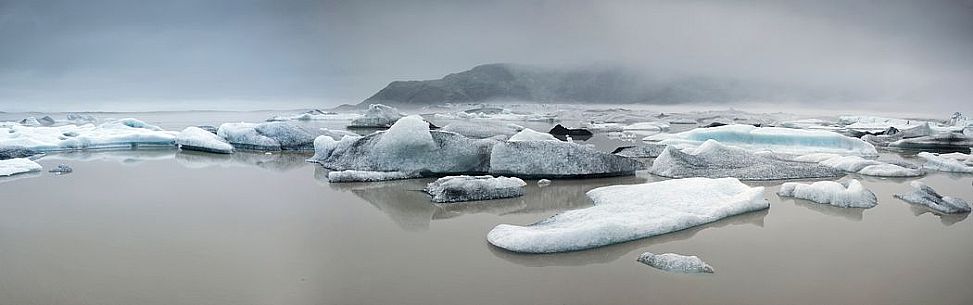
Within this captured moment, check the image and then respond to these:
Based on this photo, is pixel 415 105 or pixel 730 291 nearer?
pixel 730 291

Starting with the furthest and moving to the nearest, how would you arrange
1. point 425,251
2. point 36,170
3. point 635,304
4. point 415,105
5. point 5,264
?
point 415,105
point 36,170
point 425,251
point 5,264
point 635,304

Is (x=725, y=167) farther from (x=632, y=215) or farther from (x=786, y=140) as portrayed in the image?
(x=786, y=140)

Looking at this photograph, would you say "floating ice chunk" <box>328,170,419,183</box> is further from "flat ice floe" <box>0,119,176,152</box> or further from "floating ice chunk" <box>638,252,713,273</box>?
"flat ice floe" <box>0,119,176,152</box>

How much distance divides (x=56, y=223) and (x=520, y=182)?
2161mm

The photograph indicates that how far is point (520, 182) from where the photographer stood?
3.26 meters

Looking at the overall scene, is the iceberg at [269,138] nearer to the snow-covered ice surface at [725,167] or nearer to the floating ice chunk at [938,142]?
the snow-covered ice surface at [725,167]

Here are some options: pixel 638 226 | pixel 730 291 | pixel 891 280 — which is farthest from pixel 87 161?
pixel 891 280

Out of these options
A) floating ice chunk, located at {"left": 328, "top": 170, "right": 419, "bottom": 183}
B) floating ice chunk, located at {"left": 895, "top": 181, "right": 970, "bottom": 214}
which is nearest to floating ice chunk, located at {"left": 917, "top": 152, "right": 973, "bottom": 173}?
floating ice chunk, located at {"left": 895, "top": 181, "right": 970, "bottom": 214}

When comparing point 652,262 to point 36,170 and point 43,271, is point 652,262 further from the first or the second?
point 36,170

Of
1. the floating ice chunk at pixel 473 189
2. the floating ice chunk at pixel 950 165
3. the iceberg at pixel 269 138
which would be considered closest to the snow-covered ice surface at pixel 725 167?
the floating ice chunk at pixel 950 165

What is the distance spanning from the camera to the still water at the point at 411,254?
1510 millimetres

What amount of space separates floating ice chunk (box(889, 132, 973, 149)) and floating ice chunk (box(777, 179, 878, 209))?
531 centimetres

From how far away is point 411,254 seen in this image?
75.0 inches

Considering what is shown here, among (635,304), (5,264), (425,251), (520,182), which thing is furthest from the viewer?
(520,182)
